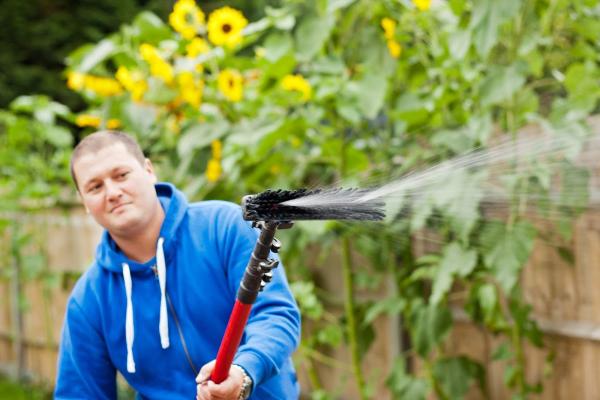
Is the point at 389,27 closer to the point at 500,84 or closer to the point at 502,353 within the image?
the point at 500,84

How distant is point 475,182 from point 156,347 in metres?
1.45

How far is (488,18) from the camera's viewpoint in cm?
308

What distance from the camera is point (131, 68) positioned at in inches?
170

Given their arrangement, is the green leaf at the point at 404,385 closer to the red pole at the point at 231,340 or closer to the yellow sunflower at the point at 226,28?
the yellow sunflower at the point at 226,28

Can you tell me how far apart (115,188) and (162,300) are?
12.0 inches

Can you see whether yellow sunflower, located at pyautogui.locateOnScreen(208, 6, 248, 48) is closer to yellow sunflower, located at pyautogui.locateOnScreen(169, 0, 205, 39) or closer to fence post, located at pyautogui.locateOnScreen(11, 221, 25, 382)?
yellow sunflower, located at pyautogui.locateOnScreen(169, 0, 205, 39)

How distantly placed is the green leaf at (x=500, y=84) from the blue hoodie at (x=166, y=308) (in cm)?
118

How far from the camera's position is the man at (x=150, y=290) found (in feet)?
7.70

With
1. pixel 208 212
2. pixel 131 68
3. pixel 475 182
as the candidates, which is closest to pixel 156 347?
pixel 208 212

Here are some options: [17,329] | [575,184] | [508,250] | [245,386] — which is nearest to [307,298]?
[508,250]

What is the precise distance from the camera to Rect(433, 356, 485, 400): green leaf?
149 inches

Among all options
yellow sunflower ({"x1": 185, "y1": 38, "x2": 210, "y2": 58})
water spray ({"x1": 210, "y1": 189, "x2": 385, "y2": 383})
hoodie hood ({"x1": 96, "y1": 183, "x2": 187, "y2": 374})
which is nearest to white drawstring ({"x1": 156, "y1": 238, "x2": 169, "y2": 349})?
hoodie hood ({"x1": 96, "y1": 183, "x2": 187, "y2": 374})

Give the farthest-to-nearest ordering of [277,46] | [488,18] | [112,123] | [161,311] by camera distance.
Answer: [112,123], [277,46], [488,18], [161,311]

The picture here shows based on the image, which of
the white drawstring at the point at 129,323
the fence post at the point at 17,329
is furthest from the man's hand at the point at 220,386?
the fence post at the point at 17,329
